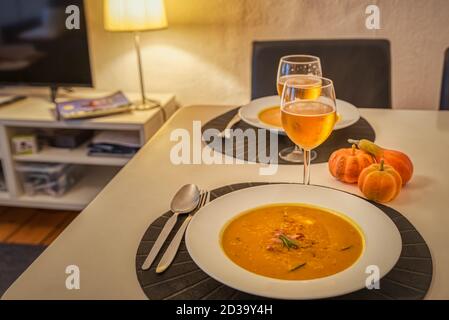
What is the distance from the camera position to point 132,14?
2055mm

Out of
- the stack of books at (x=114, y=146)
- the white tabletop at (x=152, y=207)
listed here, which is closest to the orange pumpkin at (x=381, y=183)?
the white tabletop at (x=152, y=207)

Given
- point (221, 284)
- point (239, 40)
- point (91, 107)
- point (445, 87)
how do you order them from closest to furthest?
point (221, 284), point (445, 87), point (91, 107), point (239, 40)

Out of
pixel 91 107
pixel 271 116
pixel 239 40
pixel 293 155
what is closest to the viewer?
pixel 293 155

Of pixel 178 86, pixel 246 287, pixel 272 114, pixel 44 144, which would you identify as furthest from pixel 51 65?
pixel 246 287

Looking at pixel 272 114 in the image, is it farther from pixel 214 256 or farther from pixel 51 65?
pixel 51 65

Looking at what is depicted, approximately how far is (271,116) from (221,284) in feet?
2.28

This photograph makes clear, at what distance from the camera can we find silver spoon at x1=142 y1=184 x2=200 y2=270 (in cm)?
76

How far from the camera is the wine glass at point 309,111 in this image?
87cm

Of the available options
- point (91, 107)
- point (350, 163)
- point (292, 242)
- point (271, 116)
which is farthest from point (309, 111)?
point (91, 107)

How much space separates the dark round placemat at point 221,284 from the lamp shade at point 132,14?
1466 mm

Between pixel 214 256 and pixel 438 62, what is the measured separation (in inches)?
74.2

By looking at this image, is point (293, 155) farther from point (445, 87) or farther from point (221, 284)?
point (445, 87)

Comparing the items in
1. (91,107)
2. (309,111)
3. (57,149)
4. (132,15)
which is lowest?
(57,149)

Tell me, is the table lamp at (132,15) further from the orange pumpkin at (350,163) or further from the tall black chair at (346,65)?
the orange pumpkin at (350,163)
